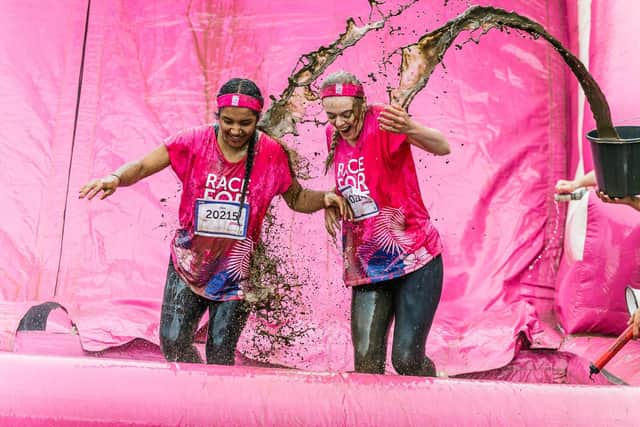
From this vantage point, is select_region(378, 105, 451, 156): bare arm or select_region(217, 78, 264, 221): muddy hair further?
select_region(217, 78, 264, 221): muddy hair

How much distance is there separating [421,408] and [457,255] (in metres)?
1.52

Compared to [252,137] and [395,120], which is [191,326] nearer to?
[252,137]

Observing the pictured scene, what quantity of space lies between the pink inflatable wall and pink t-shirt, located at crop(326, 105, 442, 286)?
2.74 feet

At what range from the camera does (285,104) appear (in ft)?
10.2

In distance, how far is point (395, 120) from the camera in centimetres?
268

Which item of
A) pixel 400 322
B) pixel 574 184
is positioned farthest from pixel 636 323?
pixel 400 322

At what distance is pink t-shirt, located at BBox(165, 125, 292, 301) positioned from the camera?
285 centimetres

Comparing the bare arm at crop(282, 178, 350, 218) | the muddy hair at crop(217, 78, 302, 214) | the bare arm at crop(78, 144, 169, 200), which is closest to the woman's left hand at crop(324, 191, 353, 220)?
the bare arm at crop(282, 178, 350, 218)

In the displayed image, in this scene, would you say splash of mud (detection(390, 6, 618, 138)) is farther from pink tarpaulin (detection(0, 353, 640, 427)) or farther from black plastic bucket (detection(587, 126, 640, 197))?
pink tarpaulin (detection(0, 353, 640, 427))

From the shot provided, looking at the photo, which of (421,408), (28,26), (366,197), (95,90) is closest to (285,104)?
(366,197)

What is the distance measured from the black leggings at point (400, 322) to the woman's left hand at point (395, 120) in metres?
0.41

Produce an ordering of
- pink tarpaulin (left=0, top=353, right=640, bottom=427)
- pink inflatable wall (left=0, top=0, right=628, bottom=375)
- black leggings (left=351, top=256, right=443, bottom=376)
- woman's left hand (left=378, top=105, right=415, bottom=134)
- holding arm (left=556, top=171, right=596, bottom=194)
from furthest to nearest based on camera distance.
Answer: pink inflatable wall (left=0, top=0, right=628, bottom=375) → holding arm (left=556, top=171, right=596, bottom=194) → black leggings (left=351, top=256, right=443, bottom=376) → woman's left hand (left=378, top=105, right=415, bottom=134) → pink tarpaulin (left=0, top=353, right=640, bottom=427)

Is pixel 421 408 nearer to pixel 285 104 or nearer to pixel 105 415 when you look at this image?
pixel 105 415

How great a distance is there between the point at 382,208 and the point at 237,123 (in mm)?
471
